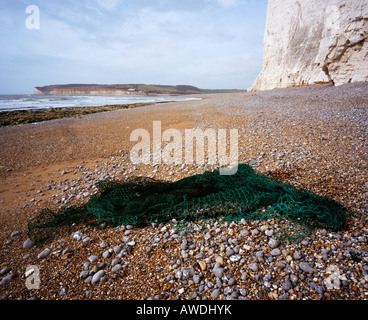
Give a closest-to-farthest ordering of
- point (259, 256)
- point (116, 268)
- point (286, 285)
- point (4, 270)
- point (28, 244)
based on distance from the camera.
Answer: point (286, 285), point (259, 256), point (116, 268), point (4, 270), point (28, 244)

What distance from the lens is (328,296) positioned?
185 centimetres

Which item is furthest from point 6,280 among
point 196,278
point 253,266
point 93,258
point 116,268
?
point 253,266

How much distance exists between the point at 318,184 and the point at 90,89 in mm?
149402

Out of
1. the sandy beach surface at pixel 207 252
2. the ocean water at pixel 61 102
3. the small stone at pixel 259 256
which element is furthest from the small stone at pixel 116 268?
the ocean water at pixel 61 102

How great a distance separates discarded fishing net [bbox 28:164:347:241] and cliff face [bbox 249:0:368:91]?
18336 millimetres

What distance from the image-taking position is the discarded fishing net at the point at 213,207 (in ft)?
9.27

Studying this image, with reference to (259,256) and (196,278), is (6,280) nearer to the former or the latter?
(196,278)

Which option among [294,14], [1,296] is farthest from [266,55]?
[1,296]

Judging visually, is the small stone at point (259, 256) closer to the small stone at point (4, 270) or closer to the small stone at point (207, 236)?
the small stone at point (207, 236)

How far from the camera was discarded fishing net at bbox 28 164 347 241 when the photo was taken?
282cm

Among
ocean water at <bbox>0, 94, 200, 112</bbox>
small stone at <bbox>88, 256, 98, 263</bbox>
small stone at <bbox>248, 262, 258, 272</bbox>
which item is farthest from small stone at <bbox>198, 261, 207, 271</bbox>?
ocean water at <bbox>0, 94, 200, 112</bbox>

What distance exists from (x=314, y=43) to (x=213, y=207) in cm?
2823

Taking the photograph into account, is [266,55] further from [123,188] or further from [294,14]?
[123,188]

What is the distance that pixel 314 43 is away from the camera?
71.6ft
